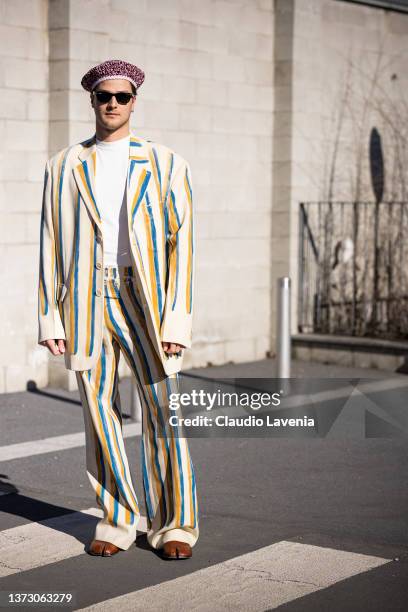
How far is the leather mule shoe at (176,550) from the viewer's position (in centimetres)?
513

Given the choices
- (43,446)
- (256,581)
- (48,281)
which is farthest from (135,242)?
(43,446)

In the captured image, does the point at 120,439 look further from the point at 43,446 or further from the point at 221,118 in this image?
the point at 221,118

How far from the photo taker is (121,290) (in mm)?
5090

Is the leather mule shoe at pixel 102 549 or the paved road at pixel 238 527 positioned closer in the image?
the paved road at pixel 238 527

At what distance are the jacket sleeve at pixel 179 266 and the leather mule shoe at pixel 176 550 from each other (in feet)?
2.86

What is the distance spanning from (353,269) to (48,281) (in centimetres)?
780

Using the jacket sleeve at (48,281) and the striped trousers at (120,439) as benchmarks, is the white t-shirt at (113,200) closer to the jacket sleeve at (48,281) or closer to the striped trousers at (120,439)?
the striped trousers at (120,439)

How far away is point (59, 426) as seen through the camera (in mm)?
8539

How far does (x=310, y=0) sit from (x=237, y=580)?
8.44 m

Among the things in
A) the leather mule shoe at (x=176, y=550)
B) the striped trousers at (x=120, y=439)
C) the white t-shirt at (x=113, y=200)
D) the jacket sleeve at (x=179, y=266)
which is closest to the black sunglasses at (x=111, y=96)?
the white t-shirt at (x=113, y=200)

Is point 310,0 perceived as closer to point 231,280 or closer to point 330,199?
point 330,199

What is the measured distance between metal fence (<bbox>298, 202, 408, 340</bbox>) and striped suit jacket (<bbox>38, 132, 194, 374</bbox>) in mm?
7078

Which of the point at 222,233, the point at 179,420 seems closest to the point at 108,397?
the point at 179,420

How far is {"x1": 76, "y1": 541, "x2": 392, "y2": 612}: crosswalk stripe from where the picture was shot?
15.0 ft
